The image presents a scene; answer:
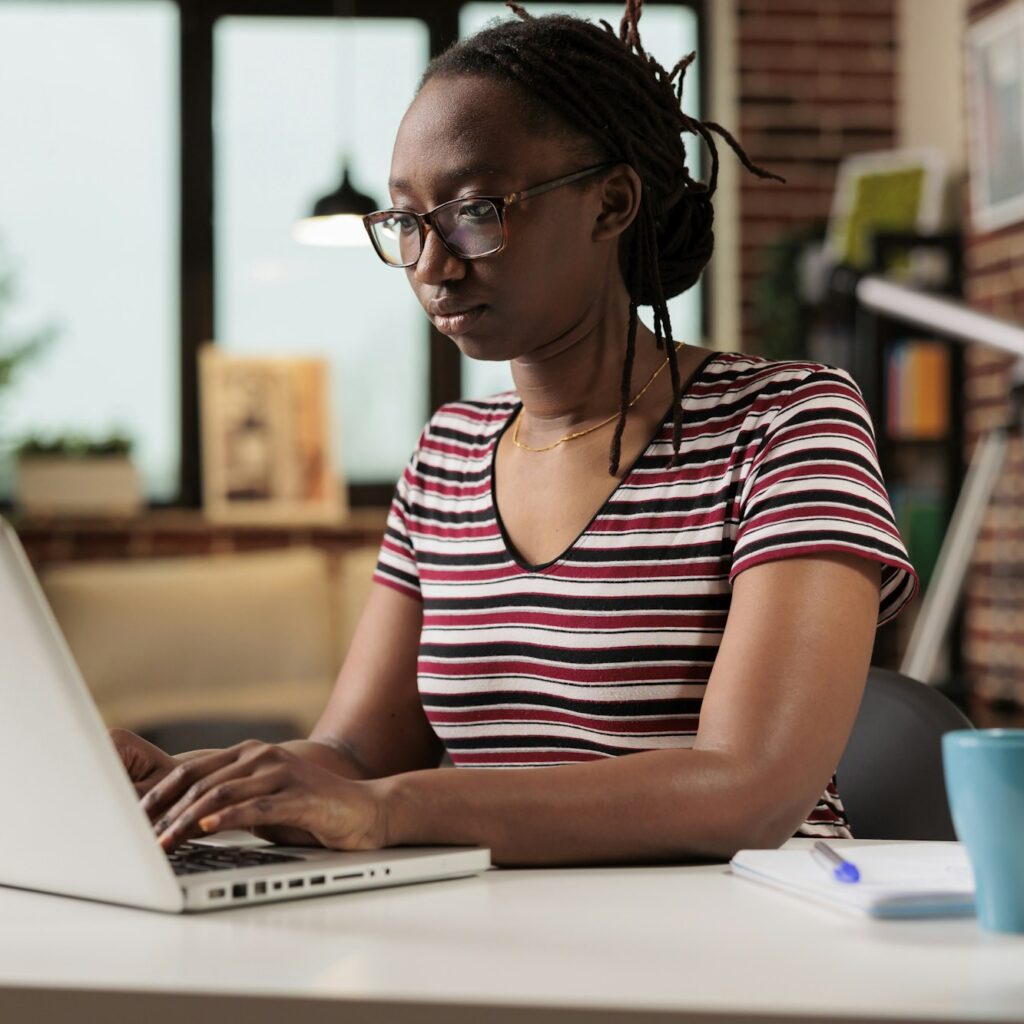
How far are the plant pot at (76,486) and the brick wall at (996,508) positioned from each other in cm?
246

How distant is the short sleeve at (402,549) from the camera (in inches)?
57.4

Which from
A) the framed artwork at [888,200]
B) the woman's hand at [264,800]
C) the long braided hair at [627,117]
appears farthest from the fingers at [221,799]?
the framed artwork at [888,200]

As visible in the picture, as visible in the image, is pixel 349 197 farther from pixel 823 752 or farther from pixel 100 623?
pixel 823 752

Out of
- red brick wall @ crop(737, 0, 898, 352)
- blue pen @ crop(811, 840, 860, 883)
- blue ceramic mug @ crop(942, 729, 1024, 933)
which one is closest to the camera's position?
blue ceramic mug @ crop(942, 729, 1024, 933)

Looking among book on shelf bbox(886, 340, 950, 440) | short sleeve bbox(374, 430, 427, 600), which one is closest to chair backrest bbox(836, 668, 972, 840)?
short sleeve bbox(374, 430, 427, 600)

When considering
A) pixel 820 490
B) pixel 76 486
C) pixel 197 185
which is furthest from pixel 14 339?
pixel 820 490

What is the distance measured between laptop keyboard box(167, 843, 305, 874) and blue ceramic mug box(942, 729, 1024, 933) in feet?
1.21

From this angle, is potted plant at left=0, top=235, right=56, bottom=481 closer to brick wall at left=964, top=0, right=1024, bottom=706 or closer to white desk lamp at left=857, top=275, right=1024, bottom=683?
white desk lamp at left=857, top=275, right=1024, bottom=683

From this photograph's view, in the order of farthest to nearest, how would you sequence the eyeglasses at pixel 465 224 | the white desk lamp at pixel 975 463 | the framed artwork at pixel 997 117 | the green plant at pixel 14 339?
the green plant at pixel 14 339 < the framed artwork at pixel 997 117 < the white desk lamp at pixel 975 463 < the eyeglasses at pixel 465 224

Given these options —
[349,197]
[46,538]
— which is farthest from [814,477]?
[46,538]

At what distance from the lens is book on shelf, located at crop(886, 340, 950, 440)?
421 centimetres

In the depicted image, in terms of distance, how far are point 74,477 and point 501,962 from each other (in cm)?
399

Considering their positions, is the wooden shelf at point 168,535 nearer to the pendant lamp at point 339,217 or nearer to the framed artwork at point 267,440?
the framed artwork at point 267,440

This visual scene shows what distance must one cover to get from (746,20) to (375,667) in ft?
12.9
